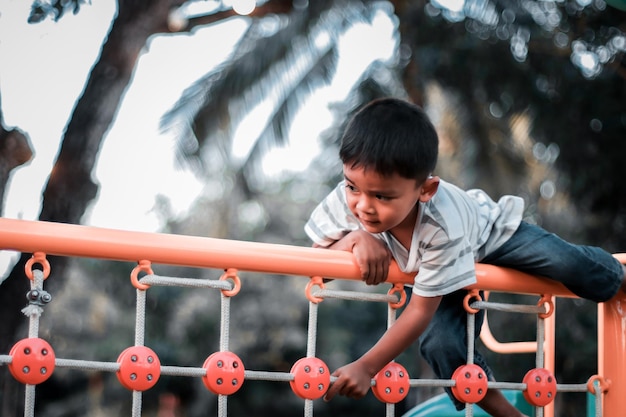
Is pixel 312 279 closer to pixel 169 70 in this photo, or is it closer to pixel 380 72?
pixel 380 72

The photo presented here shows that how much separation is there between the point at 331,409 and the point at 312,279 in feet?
27.3

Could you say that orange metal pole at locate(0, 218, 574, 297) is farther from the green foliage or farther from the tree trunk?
the green foliage

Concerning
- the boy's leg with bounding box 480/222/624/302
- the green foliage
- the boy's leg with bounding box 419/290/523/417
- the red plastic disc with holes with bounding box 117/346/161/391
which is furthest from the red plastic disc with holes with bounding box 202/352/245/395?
the green foliage

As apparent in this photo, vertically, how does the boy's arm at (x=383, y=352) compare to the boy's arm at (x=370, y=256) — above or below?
below

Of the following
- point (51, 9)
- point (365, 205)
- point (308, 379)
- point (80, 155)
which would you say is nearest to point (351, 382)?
point (308, 379)

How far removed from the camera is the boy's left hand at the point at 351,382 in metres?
1.75

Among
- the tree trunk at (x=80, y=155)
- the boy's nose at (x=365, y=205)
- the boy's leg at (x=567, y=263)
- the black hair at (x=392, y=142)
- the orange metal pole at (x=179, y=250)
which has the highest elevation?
the tree trunk at (x=80, y=155)

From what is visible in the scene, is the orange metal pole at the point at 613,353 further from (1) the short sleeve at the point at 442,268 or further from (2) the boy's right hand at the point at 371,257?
(2) the boy's right hand at the point at 371,257

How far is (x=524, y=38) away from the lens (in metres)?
9.66

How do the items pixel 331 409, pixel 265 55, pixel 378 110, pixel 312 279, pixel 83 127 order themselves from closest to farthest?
pixel 312 279, pixel 378 110, pixel 83 127, pixel 265 55, pixel 331 409

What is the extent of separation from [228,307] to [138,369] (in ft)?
0.79

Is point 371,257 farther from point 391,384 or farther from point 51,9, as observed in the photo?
point 51,9

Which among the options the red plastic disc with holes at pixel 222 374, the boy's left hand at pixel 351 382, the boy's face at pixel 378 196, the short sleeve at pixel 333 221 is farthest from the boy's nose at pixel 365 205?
the red plastic disc with holes at pixel 222 374

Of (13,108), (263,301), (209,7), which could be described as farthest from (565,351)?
(13,108)
